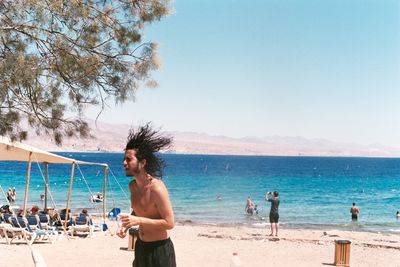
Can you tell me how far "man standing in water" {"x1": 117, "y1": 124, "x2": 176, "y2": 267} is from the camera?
391 cm

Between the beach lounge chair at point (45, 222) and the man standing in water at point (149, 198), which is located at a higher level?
the man standing in water at point (149, 198)

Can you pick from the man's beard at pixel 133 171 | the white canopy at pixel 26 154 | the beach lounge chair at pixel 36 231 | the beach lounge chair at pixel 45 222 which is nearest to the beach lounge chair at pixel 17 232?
the beach lounge chair at pixel 36 231

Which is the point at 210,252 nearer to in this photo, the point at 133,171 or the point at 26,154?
the point at 26,154

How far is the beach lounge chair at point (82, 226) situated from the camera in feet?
48.0

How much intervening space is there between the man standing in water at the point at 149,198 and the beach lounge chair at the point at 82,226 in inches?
429

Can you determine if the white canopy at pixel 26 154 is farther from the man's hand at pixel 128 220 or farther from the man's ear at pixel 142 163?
the man's hand at pixel 128 220

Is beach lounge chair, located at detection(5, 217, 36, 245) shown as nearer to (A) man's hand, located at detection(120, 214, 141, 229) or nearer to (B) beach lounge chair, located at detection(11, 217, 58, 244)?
(B) beach lounge chair, located at detection(11, 217, 58, 244)

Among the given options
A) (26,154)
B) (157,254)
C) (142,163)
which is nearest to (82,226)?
(26,154)

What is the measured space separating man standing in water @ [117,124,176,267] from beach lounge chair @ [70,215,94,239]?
10884 millimetres

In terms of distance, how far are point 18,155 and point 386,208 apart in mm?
30386

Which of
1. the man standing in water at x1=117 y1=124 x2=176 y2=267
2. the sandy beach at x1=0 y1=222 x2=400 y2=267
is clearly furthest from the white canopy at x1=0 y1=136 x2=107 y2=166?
the man standing in water at x1=117 y1=124 x2=176 y2=267

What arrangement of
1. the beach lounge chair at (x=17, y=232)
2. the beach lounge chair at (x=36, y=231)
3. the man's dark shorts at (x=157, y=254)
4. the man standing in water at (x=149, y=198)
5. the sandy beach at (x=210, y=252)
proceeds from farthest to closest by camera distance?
the beach lounge chair at (x=36, y=231), the beach lounge chair at (x=17, y=232), the sandy beach at (x=210, y=252), the man's dark shorts at (x=157, y=254), the man standing in water at (x=149, y=198)

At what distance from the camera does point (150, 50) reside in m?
6.68

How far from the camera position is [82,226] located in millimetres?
14750
